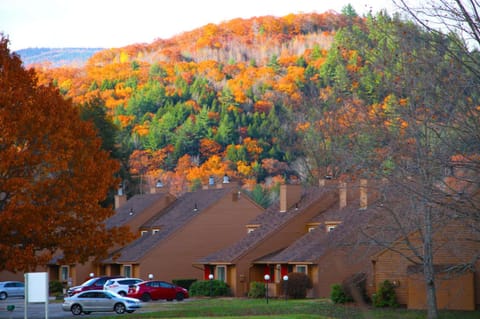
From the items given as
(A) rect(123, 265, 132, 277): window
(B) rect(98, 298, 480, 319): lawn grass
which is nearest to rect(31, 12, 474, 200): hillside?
(B) rect(98, 298, 480, 319): lawn grass

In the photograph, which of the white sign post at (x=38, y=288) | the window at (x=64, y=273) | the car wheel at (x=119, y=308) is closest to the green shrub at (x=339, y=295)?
the car wheel at (x=119, y=308)

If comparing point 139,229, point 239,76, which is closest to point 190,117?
point 239,76

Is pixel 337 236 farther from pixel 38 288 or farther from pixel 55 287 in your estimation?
pixel 38 288

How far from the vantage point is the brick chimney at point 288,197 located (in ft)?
202

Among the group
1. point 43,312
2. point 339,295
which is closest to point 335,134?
Result: point 339,295

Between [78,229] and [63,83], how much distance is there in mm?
120461

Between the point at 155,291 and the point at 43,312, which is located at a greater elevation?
the point at 155,291

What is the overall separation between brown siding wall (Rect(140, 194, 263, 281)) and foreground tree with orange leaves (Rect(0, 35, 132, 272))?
23.2 metres

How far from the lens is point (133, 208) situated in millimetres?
73688

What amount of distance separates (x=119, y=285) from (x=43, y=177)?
1847cm

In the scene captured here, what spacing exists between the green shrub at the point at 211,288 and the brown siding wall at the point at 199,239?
3.95 meters

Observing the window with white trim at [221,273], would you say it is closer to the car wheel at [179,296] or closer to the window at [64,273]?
the car wheel at [179,296]

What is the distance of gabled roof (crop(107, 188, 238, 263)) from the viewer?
64.8 m

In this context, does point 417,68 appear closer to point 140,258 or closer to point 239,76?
point 140,258
